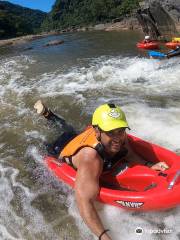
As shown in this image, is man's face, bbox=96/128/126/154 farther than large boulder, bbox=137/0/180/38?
No

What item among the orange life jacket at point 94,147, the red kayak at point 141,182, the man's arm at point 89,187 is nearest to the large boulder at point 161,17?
the red kayak at point 141,182

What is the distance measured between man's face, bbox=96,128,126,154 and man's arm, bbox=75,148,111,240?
0.15m

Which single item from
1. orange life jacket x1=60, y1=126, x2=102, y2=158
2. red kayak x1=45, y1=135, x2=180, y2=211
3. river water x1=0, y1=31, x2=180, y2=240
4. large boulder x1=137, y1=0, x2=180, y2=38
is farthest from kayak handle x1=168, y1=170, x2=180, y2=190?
large boulder x1=137, y1=0, x2=180, y2=38

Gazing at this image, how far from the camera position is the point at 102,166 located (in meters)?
3.63

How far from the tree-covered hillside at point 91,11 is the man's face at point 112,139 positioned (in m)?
56.0

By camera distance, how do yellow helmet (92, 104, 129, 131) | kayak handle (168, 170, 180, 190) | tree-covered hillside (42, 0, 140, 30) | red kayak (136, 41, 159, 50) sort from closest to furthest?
yellow helmet (92, 104, 129, 131)
kayak handle (168, 170, 180, 190)
red kayak (136, 41, 159, 50)
tree-covered hillside (42, 0, 140, 30)

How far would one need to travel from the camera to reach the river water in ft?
12.6

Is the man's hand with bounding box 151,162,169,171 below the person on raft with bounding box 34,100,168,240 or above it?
below

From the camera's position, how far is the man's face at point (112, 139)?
348 centimetres

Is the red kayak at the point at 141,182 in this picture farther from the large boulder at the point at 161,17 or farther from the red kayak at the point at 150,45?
the large boulder at the point at 161,17

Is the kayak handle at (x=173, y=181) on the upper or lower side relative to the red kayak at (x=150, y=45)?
upper

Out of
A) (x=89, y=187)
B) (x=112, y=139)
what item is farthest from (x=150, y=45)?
(x=89, y=187)

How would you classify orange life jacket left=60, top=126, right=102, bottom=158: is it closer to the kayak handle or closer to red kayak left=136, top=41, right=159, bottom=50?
the kayak handle

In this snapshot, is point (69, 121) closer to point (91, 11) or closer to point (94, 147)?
point (94, 147)
